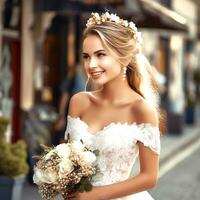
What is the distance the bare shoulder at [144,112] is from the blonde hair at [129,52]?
125 millimetres

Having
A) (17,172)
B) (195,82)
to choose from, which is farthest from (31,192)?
(195,82)

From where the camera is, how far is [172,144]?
1681 cm

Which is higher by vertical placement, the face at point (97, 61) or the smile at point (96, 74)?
the face at point (97, 61)

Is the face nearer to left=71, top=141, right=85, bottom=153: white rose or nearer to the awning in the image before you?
left=71, top=141, right=85, bottom=153: white rose

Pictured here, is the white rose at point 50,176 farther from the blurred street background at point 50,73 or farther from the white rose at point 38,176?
the blurred street background at point 50,73

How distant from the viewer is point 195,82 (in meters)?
28.4

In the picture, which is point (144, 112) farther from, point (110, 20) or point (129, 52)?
point (110, 20)

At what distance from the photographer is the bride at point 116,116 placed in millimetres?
3289

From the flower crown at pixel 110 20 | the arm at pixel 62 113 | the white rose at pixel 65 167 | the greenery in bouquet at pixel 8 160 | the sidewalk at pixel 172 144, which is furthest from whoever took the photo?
the arm at pixel 62 113

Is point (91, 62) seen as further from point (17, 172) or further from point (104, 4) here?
point (104, 4)

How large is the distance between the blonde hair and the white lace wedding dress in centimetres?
21

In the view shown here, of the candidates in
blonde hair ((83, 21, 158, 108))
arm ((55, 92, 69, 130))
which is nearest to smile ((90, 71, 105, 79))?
blonde hair ((83, 21, 158, 108))

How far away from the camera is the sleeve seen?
10.9ft

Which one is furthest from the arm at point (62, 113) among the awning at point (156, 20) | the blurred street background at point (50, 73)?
the awning at point (156, 20)
